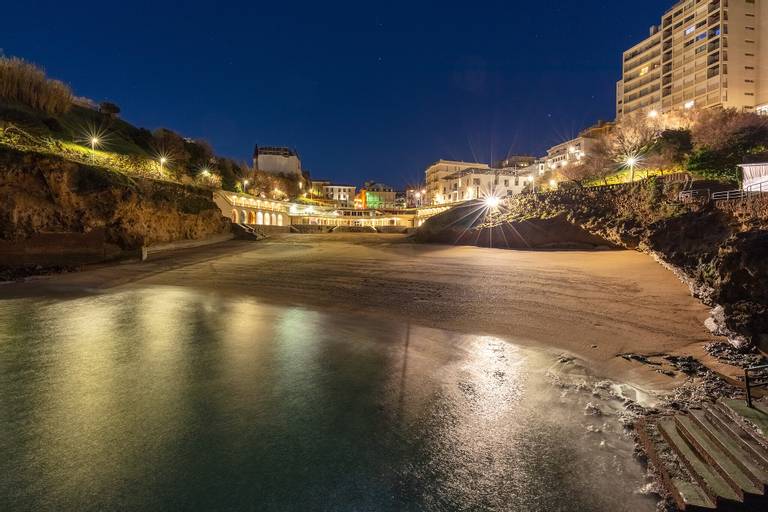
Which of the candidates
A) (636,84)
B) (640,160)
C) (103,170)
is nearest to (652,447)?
(103,170)

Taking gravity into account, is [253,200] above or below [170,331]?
above

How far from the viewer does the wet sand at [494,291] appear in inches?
438

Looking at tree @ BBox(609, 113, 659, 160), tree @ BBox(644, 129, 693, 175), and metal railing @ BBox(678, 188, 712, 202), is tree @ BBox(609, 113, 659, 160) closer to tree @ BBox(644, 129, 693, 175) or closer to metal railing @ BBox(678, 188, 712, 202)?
A: tree @ BBox(644, 129, 693, 175)

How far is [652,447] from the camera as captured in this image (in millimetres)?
5652

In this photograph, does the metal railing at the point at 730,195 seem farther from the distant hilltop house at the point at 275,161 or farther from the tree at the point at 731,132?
the distant hilltop house at the point at 275,161

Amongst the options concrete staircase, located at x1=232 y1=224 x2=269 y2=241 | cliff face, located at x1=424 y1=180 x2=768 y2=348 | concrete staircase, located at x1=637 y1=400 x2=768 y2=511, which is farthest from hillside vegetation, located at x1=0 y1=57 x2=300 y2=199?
cliff face, located at x1=424 y1=180 x2=768 y2=348

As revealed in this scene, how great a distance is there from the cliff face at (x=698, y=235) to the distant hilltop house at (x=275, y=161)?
83.7m

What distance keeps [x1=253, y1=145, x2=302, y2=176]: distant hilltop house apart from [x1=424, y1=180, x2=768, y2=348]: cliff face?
83725 mm

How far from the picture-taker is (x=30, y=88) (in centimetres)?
4141

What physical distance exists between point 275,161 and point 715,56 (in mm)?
97770

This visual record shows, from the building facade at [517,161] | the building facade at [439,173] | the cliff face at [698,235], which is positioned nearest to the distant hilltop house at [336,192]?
the building facade at [439,173]

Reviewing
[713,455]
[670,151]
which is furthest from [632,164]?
[713,455]

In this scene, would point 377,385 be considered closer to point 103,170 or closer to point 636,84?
point 103,170

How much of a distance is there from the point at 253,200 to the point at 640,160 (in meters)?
55.5
